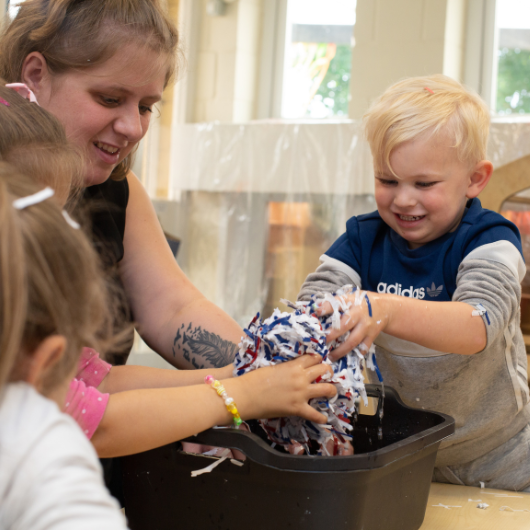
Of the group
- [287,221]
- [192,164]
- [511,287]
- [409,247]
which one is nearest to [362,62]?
[287,221]

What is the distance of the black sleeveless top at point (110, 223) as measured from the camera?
1068mm

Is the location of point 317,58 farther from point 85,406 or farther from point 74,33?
point 85,406

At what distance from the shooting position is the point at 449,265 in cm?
100

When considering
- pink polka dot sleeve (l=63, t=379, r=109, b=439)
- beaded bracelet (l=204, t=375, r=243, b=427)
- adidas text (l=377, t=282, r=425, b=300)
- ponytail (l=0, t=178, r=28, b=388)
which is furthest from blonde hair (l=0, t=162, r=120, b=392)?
Result: adidas text (l=377, t=282, r=425, b=300)

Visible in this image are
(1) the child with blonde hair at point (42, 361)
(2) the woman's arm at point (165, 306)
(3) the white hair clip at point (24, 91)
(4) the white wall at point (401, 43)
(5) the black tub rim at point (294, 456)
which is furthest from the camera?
(4) the white wall at point (401, 43)

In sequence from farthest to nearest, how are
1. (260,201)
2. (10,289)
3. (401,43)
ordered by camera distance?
(260,201) < (401,43) < (10,289)

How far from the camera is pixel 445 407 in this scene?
38.6 inches

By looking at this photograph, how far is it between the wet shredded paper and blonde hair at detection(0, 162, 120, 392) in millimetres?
285

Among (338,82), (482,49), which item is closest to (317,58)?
(338,82)

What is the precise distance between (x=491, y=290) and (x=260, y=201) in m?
1.99

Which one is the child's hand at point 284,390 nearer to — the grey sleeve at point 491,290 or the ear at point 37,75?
the grey sleeve at point 491,290

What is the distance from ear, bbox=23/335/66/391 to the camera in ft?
1.47

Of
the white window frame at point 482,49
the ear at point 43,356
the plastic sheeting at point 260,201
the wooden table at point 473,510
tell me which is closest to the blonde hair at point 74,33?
the ear at point 43,356

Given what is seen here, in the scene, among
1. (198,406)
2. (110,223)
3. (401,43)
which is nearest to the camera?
(198,406)
